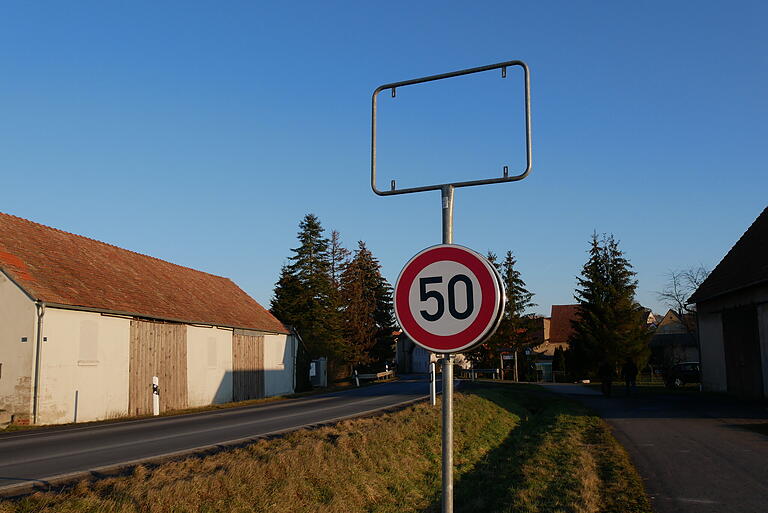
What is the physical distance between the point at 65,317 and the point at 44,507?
15.9 m

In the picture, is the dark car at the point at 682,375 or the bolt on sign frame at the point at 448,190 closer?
the bolt on sign frame at the point at 448,190

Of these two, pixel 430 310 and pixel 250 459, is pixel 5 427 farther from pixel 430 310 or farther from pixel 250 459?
pixel 430 310

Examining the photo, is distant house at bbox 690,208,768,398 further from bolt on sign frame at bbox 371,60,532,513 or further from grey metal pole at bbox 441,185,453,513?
grey metal pole at bbox 441,185,453,513

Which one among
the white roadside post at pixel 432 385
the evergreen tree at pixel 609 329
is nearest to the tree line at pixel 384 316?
the evergreen tree at pixel 609 329

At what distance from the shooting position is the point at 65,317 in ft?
69.2

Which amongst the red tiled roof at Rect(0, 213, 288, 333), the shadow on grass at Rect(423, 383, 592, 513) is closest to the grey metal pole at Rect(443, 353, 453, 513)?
the shadow on grass at Rect(423, 383, 592, 513)

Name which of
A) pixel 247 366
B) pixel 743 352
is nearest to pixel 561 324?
pixel 743 352

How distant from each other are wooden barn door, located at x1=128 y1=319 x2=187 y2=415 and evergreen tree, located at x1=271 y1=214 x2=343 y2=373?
31623 millimetres

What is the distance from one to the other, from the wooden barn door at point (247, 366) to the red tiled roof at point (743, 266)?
23218 mm

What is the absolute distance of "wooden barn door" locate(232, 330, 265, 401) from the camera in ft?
107

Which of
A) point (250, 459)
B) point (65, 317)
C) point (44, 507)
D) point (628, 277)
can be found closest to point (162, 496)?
point (44, 507)

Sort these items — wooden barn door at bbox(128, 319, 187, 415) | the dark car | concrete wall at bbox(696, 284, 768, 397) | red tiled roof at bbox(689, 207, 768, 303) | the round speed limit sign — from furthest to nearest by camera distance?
the dark car
red tiled roof at bbox(689, 207, 768, 303)
concrete wall at bbox(696, 284, 768, 397)
wooden barn door at bbox(128, 319, 187, 415)
the round speed limit sign

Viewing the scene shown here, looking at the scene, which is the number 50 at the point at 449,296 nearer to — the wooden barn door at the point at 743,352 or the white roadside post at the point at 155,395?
the white roadside post at the point at 155,395

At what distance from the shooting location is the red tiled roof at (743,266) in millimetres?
27770
